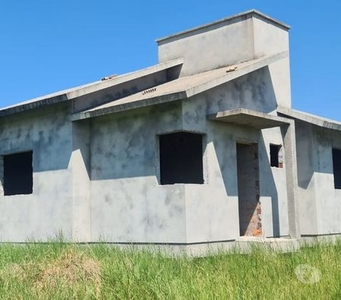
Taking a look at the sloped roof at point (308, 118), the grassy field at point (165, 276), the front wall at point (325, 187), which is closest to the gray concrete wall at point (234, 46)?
the sloped roof at point (308, 118)

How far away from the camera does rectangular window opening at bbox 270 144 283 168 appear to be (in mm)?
14859

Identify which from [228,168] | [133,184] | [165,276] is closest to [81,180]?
[133,184]

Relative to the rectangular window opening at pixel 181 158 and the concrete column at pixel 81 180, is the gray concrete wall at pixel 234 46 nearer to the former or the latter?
the rectangular window opening at pixel 181 158

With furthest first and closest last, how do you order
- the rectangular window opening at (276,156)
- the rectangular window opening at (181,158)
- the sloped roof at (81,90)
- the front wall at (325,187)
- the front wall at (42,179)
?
the rectangular window opening at (181,158) < the front wall at (325,187) < the rectangular window opening at (276,156) < the front wall at (42,179) < the sloped roof at (81,90)

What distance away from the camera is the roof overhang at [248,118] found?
11.8 m

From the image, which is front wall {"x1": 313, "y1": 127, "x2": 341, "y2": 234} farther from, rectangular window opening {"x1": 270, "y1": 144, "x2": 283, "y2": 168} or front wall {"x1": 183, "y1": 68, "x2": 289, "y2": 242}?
front wall {"x1": 183, "y1": 68, "x2": 289, "y2": 242}

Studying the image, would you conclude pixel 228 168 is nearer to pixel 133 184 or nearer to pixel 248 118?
pixel 248 118

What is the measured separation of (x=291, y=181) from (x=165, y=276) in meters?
7.14

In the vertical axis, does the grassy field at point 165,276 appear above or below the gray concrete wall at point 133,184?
below

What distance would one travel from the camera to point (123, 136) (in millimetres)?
12961

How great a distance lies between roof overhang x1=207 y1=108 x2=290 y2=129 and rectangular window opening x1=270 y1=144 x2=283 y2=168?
1.55 m

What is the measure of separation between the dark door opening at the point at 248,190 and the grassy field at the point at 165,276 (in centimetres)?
430

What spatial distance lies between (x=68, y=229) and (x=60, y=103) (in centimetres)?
319

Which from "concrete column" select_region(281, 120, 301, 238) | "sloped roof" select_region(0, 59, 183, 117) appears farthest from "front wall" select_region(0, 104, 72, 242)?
"concrete column" select_region(281, 120, 301, 238)
